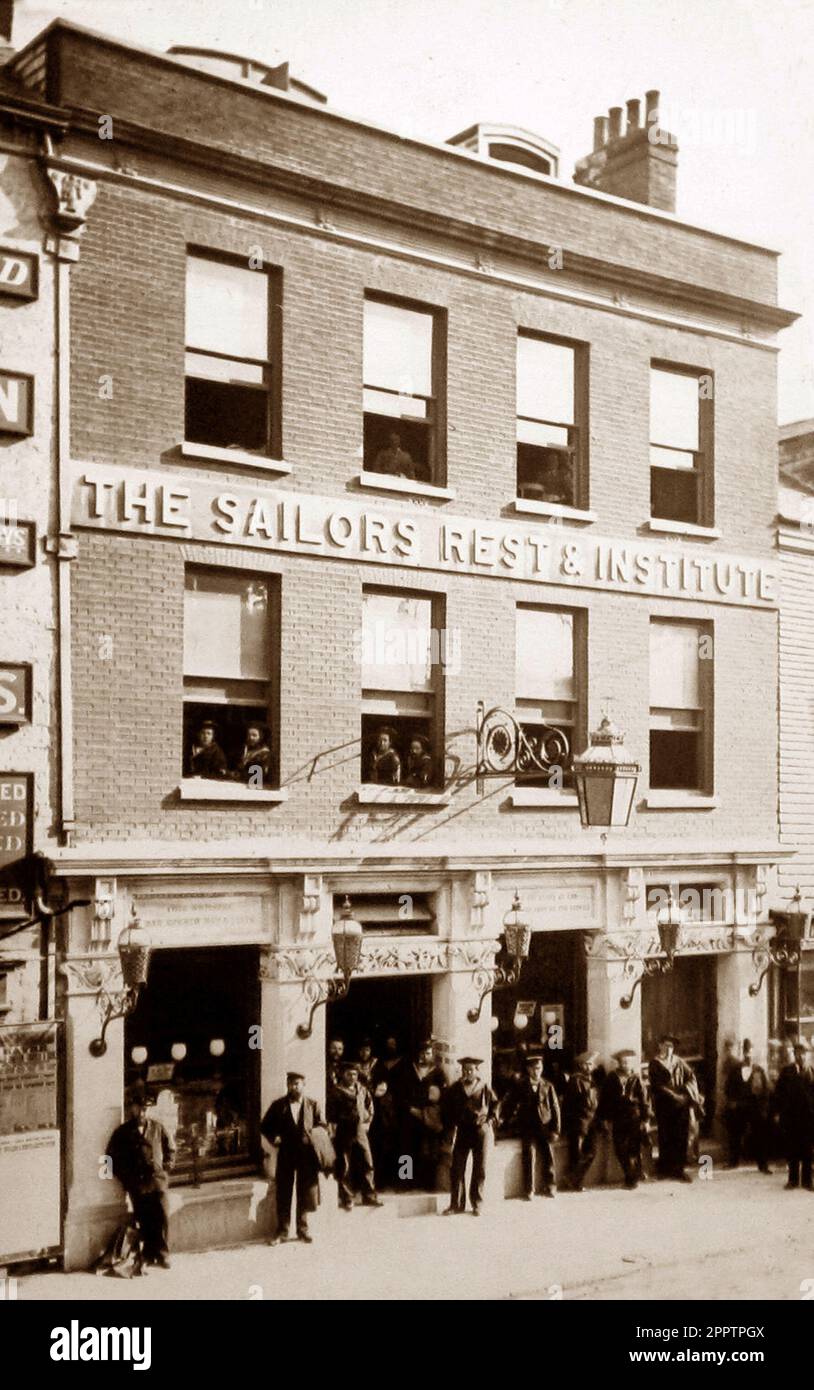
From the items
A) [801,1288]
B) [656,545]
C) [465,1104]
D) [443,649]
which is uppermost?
[656,545]

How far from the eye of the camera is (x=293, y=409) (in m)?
12.9

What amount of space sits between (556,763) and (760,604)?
3.17 m

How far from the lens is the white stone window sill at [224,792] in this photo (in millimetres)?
12258

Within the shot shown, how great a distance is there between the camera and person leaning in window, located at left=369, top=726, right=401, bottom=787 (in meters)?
13.3

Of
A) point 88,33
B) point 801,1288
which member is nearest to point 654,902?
point 801,1288

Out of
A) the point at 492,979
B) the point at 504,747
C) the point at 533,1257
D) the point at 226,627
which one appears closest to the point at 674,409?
the point at 504,747

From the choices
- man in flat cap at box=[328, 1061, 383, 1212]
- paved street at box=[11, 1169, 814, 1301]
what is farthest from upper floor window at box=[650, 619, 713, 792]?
man in flat cap at box=[328, 1061, 383, 1212]

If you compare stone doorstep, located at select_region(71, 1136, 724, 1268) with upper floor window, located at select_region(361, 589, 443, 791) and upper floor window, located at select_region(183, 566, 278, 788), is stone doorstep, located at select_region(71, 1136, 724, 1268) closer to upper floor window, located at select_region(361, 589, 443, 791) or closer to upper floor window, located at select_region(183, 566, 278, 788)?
upper floor window, located at select_region(183, 566, 278, 788)

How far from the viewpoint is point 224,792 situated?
12469 millimetres

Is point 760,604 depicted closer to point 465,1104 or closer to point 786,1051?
point 786,1051
